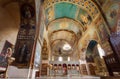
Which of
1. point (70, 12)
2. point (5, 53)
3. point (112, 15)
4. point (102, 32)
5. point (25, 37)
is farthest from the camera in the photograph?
point (70, 12)

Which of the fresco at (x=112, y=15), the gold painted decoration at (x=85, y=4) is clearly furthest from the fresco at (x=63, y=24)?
the fresco at (x=112, y=15)

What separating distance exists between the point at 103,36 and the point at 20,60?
19.3ft

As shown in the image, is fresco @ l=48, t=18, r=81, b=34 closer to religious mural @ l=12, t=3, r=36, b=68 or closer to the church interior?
the church interior

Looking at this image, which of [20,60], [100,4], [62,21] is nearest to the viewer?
[20,60]

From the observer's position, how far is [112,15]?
667 cm

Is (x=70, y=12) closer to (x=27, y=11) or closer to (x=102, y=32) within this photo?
(x=102, y=32)

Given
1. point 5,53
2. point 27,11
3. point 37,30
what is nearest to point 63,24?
point 37,30

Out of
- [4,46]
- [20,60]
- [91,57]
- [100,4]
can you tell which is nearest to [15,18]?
[4,46]

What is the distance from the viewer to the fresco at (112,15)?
21.0ft

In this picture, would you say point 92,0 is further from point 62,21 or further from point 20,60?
point 20,60

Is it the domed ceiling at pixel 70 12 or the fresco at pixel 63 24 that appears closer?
the domed ceiling at pixel 70 12

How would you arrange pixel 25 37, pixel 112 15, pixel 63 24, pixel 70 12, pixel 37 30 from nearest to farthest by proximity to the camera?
pixel 25 37
pixel 37 30
pixel 112 15
pixel 70 12
pixel 63 24

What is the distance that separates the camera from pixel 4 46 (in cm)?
538

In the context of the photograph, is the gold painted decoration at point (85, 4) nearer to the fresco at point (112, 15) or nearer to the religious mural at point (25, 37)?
the fresco at point (112, 15)
